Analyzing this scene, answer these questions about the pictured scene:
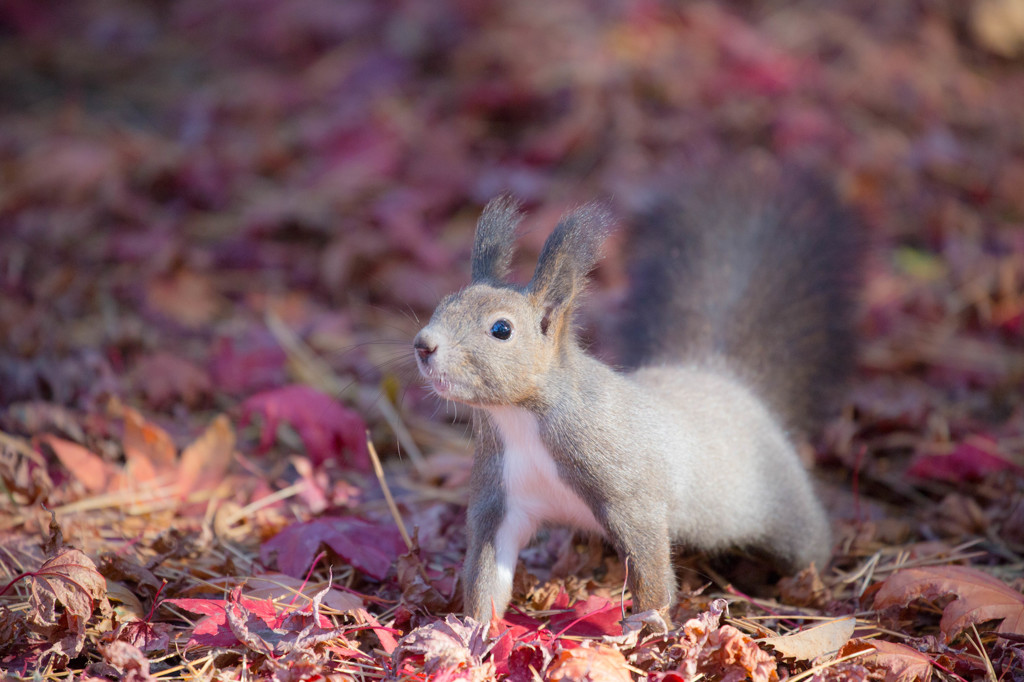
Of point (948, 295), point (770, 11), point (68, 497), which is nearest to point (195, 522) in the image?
point (68, 497)

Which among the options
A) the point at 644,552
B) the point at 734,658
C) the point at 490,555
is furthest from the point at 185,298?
the point at 734,658

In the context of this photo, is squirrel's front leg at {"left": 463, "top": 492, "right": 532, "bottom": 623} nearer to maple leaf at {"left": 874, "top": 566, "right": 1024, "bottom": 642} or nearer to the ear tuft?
the ear tuft

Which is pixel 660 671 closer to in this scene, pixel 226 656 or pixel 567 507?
pixel 567 507

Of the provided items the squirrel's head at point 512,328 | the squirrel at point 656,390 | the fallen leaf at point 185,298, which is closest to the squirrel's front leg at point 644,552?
the squirrel at point 656,390

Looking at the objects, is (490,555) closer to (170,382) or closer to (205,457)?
(205,457)

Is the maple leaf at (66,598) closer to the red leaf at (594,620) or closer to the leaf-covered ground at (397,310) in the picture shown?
the leaf-covered ground at (397,310)

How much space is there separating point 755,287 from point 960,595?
1.00 meters

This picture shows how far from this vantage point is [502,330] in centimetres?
180

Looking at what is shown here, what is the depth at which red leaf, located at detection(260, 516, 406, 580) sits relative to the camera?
84.3 inches

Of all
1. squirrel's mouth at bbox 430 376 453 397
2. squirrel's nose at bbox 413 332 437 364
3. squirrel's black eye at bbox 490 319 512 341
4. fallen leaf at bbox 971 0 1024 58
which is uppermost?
fallen leaf at bbox 971 0 1024 58

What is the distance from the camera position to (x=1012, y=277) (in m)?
3.68

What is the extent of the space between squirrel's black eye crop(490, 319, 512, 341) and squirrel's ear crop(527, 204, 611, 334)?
89mm

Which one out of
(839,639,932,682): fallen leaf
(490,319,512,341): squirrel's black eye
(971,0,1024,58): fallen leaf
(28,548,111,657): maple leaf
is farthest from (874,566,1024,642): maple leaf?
(971,0,1024,58): fallen leaf

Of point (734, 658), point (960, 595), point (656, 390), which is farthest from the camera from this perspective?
point (656, 390)
